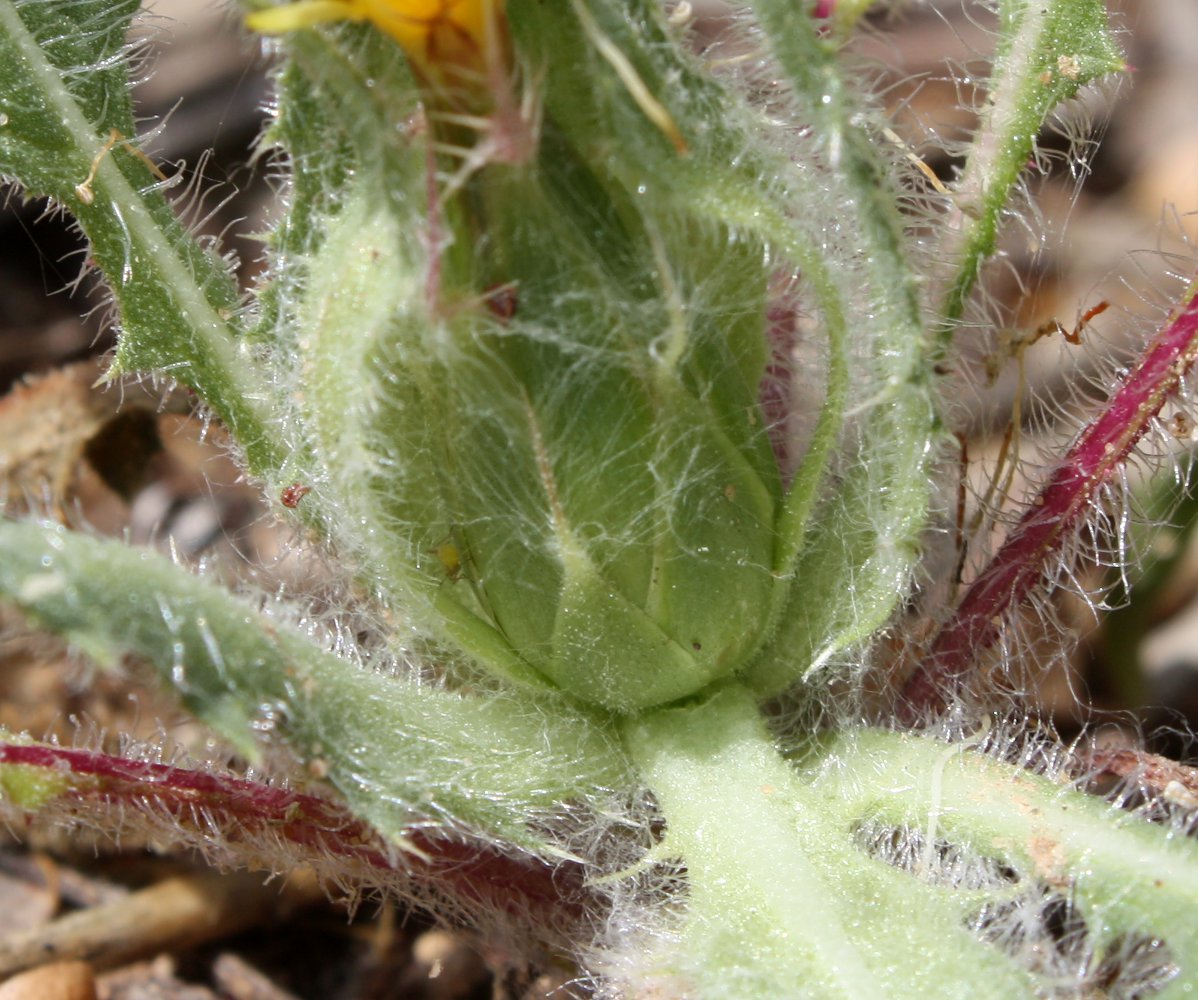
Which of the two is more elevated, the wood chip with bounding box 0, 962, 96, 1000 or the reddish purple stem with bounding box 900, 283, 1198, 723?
the reddish purple stem with bounding box 900, 283, 1198, 723

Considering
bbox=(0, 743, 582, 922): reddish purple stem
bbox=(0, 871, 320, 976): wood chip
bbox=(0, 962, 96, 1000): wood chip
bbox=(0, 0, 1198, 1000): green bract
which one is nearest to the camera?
bbox=(0, 0, 1198, 1000): green bract

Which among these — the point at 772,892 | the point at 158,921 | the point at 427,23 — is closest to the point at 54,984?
the point at 158,921

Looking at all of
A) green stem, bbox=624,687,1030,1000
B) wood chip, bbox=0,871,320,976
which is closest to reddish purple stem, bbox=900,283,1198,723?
green stem, bbox=624,687,1030,1000

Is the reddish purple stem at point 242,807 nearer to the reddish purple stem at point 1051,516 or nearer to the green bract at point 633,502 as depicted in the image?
the green bract at point 633,502

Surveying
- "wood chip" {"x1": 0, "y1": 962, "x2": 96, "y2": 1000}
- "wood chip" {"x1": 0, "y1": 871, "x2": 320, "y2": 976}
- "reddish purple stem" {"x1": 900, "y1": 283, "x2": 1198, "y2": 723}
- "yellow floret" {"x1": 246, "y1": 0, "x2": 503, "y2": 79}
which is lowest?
"wood chip" {"x1": 0, "y1": 871, "x2": 320, "y2": 976}

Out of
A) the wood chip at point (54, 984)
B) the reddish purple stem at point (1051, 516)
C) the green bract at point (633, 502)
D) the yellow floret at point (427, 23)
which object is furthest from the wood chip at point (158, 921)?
the yellow floret at point (427, 23)

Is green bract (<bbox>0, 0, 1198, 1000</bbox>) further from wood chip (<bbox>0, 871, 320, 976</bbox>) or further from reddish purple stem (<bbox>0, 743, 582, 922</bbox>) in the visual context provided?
wood chip (<bbox>0, 871, 320, 976</bbox>)

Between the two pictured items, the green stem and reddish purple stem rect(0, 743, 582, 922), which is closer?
the green stem

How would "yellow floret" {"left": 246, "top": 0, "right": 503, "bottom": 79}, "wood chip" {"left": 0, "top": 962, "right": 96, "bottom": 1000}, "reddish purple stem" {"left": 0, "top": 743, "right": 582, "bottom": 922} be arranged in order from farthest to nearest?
"wood chip" {"left": 0, "top": 962, "right": 96, "bottom": 1000}, "reddish purple stem" {"left": 0, "top": 743, "right": 582, "bottom": 922}, "yellow floret" {"left": 246, "top": 0, "right": 503, "bottom": 79}
